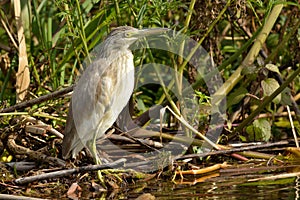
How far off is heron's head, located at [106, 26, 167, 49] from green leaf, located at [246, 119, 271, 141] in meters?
1.05

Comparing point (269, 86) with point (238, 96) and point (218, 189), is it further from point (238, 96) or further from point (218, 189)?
point (218, 189)

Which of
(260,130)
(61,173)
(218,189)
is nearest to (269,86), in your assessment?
(260,130)

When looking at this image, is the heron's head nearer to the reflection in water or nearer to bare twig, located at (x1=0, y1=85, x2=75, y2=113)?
bare twig, located at (x1=0, y1=85, x2=75, y2=113)

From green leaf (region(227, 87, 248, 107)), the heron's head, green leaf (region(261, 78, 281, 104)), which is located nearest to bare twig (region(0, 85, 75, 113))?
the heron's head

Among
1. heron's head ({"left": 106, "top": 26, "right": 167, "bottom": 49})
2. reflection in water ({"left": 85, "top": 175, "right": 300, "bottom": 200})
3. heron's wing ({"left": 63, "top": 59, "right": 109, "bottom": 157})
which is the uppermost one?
heron's head ({"left": 106, "top": 26, "right": 167, "bottom": 49})

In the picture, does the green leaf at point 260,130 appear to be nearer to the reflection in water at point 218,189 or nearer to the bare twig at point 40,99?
the reflection in water at point 218,189

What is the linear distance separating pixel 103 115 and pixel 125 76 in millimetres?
258

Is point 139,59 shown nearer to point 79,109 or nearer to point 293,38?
point 79,109

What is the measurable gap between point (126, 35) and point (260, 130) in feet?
3.80

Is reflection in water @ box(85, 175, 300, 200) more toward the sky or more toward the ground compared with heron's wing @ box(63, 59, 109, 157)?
more toward the ground

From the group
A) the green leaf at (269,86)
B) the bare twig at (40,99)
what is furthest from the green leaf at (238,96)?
the bare twig at (40,99)

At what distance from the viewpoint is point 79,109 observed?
4.57 metres

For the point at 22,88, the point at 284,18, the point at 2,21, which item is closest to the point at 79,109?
the point at 22,88

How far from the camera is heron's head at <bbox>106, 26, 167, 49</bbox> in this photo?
464cm
